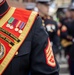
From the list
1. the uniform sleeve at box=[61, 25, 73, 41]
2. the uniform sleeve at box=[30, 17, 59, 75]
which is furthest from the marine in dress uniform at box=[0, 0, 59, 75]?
the uniform sleeve at box=[61, 25, 73, 41]

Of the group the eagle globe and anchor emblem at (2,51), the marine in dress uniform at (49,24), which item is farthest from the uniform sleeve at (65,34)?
the eagle globe and anchor emblem at (2,51)

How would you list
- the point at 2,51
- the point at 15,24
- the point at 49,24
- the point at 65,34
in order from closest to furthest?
the point at 2,51 < the point at 15,24 < the point at 49,24 < the point at 65,34

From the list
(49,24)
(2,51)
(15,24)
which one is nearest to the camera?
(2,51)

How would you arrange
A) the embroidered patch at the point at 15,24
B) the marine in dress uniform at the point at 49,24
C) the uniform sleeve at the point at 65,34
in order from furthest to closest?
the uniform sleeve at the point at 65,34
the marine in dress uniform at the point at 49,24
the embroidered patch at the point at 15,24

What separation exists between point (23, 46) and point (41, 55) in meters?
0.12

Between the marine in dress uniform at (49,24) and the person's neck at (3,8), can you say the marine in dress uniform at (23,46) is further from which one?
the marine in dress uniform at (49,24)

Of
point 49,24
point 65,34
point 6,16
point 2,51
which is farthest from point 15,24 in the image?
point 65,34

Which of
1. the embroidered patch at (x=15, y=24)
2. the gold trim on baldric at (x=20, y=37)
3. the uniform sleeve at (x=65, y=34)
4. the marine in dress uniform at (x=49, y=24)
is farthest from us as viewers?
the uniform sleeve at (x=65, y=34)

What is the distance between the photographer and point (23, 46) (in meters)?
2.48

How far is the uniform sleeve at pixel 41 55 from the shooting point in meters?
2.45

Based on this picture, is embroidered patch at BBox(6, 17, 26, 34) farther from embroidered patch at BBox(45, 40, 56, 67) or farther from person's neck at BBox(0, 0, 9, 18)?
embroidered patch at BBox(45, 40, 56, 67)

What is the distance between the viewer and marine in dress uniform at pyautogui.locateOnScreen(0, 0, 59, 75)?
2424mm

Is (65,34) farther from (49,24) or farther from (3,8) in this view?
(3,8)

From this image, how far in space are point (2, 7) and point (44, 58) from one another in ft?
1.33
